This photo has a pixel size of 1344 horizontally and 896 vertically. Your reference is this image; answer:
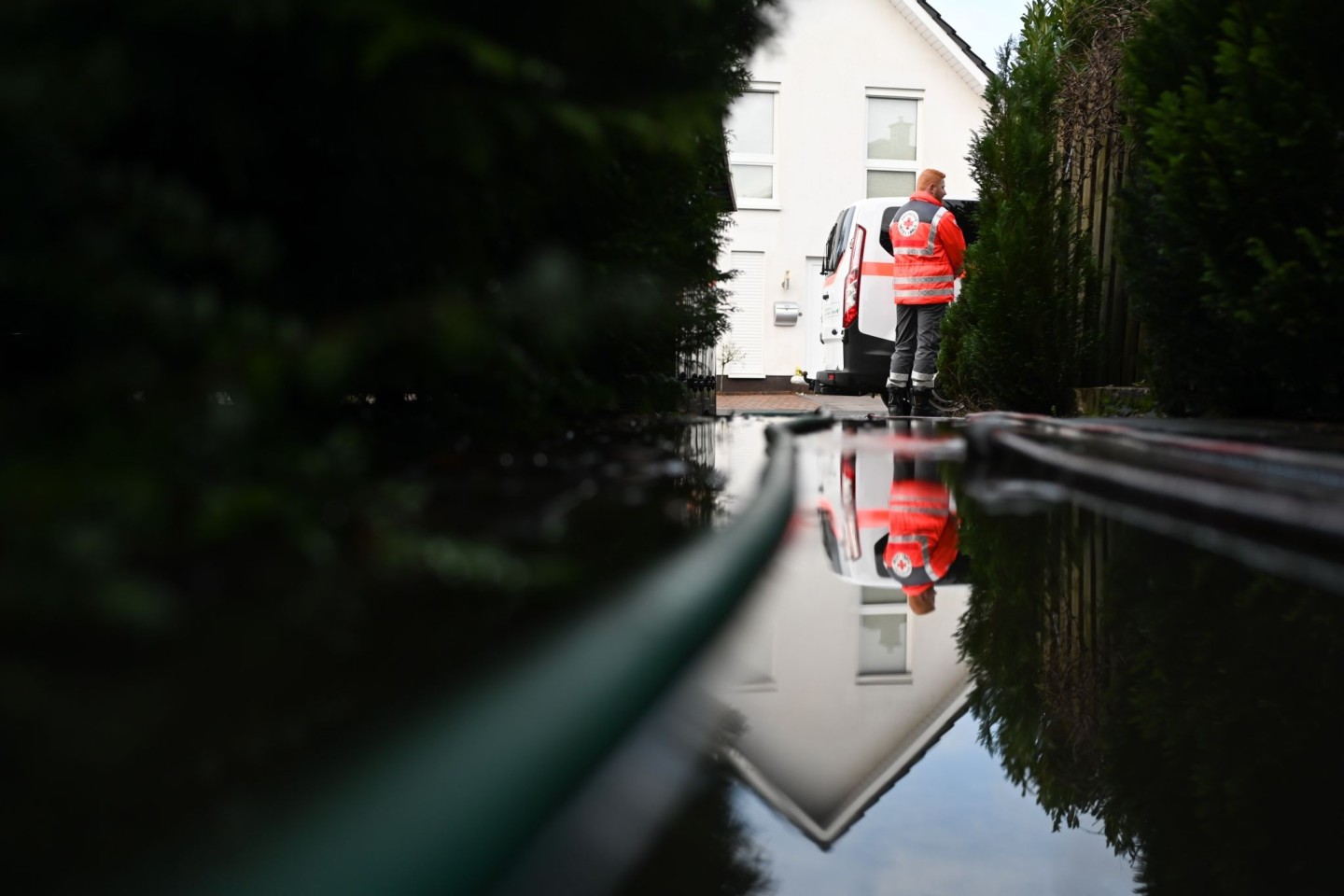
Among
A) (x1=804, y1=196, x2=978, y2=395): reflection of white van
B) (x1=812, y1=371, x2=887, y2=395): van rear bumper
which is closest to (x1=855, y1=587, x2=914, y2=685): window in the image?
(x1=804, y1=196, x2=978, y2=395): reflection of white van

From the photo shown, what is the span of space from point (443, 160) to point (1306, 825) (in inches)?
58.4

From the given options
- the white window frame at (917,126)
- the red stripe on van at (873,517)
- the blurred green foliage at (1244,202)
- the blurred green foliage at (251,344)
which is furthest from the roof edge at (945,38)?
the blurred green foliage at (251,344)

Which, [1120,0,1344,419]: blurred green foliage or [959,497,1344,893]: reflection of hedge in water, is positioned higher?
[1120,0,1344,419]: blurred green foliage

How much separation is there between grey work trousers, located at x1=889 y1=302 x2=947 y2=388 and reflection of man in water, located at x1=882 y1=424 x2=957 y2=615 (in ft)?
22.1

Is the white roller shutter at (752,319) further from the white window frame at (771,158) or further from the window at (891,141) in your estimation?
the window at (891,141)

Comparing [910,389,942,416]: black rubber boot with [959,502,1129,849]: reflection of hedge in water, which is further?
[910,389,942,416]: black rubber boot

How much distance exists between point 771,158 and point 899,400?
38.5 feet

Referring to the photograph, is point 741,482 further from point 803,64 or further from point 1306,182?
point 803,64

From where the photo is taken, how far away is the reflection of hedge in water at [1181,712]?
5.28 ft

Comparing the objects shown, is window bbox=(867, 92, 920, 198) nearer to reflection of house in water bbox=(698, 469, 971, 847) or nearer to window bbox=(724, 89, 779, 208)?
window bbox=(724, 89, 779, 208)

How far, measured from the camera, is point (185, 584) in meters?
0.91

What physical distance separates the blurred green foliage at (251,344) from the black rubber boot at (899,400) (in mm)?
9468

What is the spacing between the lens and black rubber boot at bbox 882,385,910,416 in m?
10.9

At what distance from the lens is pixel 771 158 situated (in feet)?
71.4
